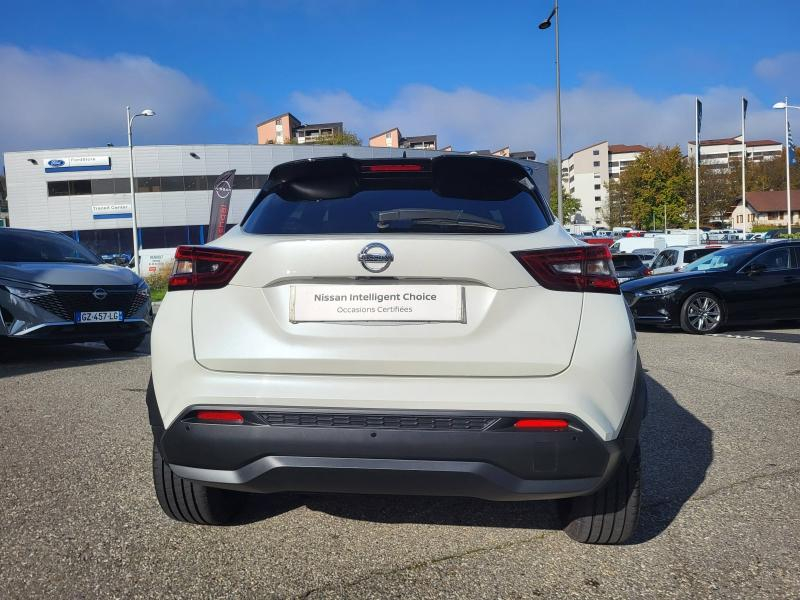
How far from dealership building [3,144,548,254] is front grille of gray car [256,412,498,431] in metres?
53.3

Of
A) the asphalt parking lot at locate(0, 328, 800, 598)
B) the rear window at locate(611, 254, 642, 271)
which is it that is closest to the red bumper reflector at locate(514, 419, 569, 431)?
the asphalt parking lot at locate(0, 328, 800, 598)

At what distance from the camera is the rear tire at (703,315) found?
1052cm

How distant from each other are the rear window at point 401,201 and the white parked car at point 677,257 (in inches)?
551

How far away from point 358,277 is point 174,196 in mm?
57099

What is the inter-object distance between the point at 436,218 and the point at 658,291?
889cm

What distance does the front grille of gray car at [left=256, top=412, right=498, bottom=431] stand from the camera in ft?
7.52

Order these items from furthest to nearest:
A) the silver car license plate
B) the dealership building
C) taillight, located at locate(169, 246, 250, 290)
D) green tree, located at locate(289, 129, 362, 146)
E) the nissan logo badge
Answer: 1. green tree, located at locate(289, 129, 362, 146)
2. the dealership building
3. the nissan logo badge
4. the silver car license plate
5. taillight, located at locate(169, 246, 250, 290)

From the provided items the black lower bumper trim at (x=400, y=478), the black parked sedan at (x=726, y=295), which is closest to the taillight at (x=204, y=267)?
the black lower bumper trim at (x=400, y=478)

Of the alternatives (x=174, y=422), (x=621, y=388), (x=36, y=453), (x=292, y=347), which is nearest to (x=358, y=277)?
(x=292, y=347)

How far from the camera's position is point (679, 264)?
54.0 ft

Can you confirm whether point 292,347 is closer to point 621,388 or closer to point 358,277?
point 358,277

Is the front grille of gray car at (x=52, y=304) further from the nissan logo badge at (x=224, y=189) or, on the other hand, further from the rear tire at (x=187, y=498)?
the nissan logo badge at (x=224, y=189)

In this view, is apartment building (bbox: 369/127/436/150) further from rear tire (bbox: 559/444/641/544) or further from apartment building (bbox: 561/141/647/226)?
rear tire (bbox: 559/444/641/544)

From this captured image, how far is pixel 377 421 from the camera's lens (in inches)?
91.0
